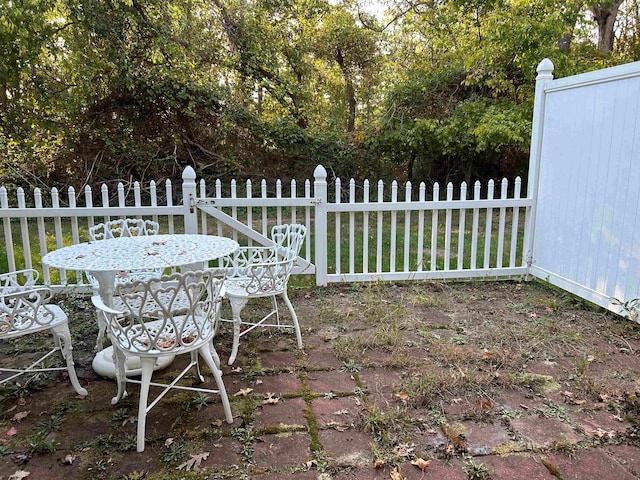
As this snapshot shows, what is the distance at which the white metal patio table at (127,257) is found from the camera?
7.72 feet

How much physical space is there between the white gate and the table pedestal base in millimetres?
→ 3380

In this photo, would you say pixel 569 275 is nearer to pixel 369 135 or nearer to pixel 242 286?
pixel 242 286

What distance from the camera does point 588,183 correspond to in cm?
378

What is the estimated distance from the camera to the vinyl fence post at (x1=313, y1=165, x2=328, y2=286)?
167 inches

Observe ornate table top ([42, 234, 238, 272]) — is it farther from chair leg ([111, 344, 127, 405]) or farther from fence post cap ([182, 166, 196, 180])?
fence post cap ([182, 166, 196, 180])

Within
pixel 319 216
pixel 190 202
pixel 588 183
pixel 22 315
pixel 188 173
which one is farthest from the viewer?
pixel 319 216

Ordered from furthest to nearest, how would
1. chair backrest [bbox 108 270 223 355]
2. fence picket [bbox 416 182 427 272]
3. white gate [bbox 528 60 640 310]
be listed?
fence picket [bbox 416 182 427 272] → white gate [bbox 528 60 640 310] → chair backrest [bbox 108 270 223 355]

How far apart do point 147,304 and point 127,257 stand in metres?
0.29

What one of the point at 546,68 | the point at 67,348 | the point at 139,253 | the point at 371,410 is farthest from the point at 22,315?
the point at 546,68

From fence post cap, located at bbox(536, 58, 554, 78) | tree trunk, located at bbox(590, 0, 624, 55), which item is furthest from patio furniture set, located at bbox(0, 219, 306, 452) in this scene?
tree trunk, located at bbox(590, 0, 624, 55)

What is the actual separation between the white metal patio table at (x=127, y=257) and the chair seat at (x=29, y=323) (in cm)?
26

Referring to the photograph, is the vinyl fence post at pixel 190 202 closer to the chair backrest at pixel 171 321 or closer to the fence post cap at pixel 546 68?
the chair backrest at pixel 171 321

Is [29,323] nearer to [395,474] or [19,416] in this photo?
[19,416]

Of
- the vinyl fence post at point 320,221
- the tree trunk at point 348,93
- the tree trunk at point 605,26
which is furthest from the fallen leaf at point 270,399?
the tree trunk at point 348,93
